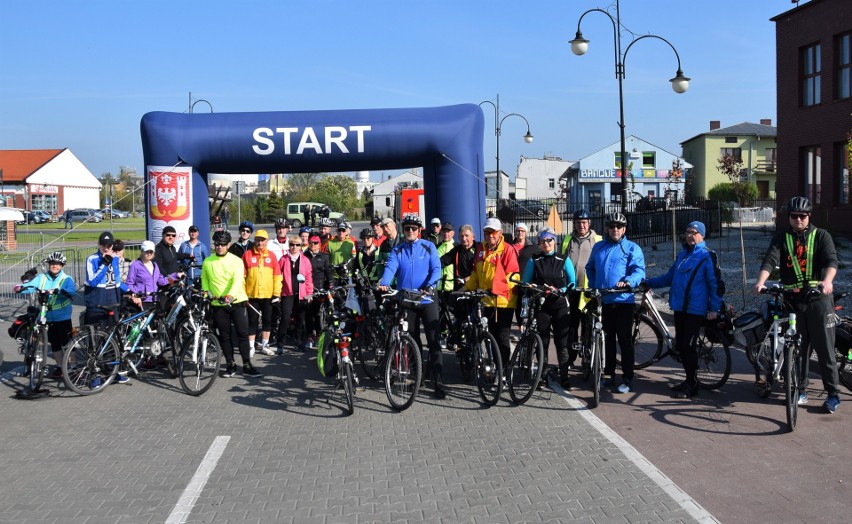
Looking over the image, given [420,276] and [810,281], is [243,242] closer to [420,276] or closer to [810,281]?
[420,276]

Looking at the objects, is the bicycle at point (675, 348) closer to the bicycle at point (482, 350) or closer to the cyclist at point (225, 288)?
the bicycle at point (482, 350)

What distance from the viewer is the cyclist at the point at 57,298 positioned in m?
8.62

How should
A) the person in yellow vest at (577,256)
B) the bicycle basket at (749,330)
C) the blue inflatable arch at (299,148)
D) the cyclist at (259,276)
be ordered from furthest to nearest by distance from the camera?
the blue inflatable arch at (299,148), the cyclist at (259,276), the person in yellow vest at (577,256), the bicycle basket at (749,330)

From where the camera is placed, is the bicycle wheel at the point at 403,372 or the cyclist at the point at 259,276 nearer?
the bicycle wheel at the point at 403,372

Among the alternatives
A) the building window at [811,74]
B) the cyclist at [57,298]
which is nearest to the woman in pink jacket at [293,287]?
the cyclist at [57,298]

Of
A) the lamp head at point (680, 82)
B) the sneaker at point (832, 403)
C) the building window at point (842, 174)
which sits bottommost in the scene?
the sneaker at point (832, 403)

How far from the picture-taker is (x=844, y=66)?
22.9 meters

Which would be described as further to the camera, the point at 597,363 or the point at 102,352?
the point at 102,352

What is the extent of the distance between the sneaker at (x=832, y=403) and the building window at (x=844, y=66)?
18.6 m

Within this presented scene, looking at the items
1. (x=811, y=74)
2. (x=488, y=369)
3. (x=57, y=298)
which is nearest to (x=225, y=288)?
(x=57, y=298)

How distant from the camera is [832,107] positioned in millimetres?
23266

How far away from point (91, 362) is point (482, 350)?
165 inches

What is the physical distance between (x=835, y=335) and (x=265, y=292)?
6590mm

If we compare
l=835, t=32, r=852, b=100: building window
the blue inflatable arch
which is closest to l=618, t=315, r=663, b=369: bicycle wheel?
the blue inflatable arch
